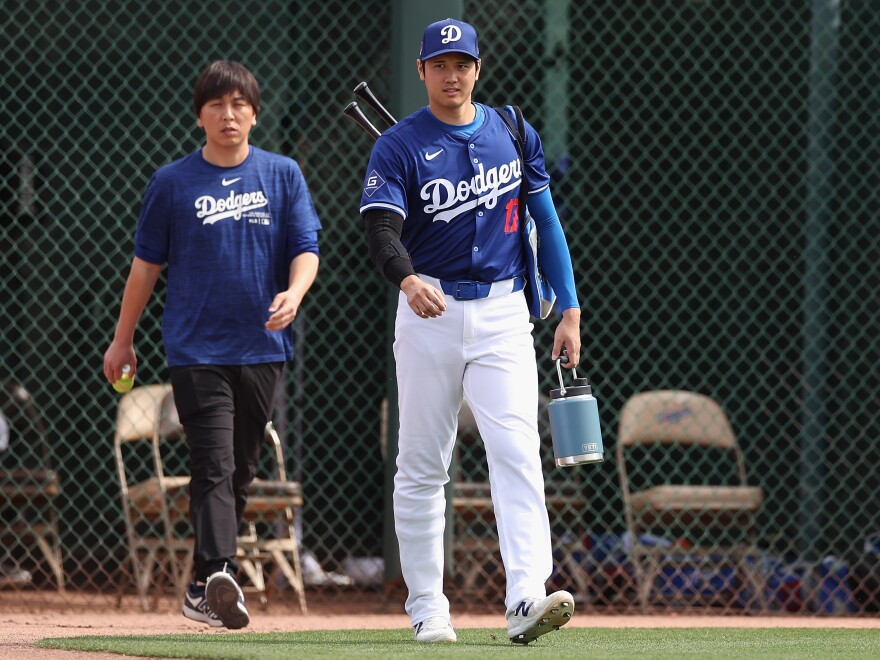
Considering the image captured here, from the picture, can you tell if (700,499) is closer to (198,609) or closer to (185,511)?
(185,511)

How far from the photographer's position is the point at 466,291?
167 inches

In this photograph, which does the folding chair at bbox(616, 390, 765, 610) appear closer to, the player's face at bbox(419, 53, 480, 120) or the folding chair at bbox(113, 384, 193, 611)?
the folding chair at bbox(113, 384, 193, 611)

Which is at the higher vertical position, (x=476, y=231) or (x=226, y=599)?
(x=476, y=231)

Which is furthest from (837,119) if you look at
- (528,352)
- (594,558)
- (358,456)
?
(528,352)

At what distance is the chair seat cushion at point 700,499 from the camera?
6.61m

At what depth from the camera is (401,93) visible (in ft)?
21.4

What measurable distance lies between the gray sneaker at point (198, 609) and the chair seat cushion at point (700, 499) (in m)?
2.55

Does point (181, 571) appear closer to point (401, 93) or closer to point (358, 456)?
point (358, 456)

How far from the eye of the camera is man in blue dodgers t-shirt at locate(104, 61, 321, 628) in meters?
4.82

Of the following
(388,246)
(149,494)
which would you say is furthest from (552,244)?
(149,494)

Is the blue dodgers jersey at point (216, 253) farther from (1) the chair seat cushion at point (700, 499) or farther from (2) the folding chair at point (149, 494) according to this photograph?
(1) the chair seat cushion at point (700, 499)

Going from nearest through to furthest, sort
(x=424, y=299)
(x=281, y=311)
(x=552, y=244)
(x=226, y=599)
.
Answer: (x=424, y=299) → (x=552, y=244) → (x=226, y=599) → (x=281, y=311)

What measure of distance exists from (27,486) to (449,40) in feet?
13.5

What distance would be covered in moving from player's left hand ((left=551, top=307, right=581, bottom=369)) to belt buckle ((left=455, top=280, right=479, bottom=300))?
290 millimetres
